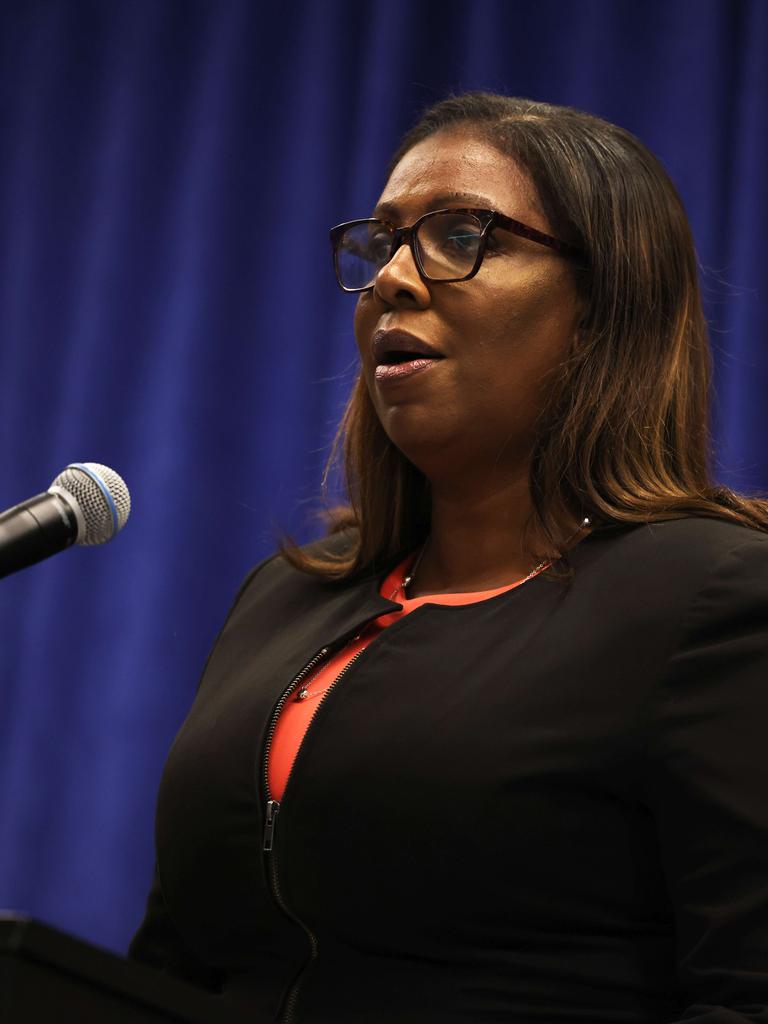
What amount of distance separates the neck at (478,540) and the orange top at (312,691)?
0.03 m

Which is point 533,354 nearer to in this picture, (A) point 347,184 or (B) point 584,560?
(B) point 584,560

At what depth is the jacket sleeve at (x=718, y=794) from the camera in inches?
38.8

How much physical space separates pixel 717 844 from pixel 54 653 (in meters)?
1.65

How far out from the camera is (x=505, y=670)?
1.15 metres

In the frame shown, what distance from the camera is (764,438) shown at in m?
1.96

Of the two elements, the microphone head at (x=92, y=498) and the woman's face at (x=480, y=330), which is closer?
the microphone head at (x=92, y=498)

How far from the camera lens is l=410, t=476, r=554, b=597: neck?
1.38 meters

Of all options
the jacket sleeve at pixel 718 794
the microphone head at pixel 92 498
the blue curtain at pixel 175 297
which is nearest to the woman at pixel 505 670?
the jacket sleeve at pixel 718 794

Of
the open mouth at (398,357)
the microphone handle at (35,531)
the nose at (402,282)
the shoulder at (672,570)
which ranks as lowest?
the shoulder at (672,570)

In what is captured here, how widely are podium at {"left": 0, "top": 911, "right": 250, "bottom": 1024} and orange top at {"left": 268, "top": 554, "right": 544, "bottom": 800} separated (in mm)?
468

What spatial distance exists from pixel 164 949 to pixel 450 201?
843 mm

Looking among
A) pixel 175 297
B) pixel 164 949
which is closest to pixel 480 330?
pixel 164 949

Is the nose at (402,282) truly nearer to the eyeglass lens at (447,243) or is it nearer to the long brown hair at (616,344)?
the eyeglass lens at (447,243)

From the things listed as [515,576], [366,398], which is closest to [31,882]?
[366,398]
